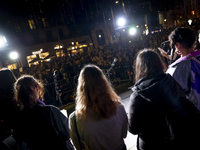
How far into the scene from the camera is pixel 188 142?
5.44 ft

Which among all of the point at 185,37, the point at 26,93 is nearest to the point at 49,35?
the point at 26,93

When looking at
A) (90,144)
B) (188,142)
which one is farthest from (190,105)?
(90,144)

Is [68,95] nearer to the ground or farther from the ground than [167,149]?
nearer to the ground

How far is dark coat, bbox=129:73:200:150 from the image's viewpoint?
140 cm

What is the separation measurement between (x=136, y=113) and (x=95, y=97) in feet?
1.71

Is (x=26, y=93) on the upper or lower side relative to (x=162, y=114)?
upper

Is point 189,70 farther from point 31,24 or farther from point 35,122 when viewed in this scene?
point 31,24

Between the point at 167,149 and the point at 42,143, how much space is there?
5.39 ft

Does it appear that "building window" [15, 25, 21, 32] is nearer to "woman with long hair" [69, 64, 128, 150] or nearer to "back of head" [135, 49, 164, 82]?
"woman with long hair" [69, 64, 128, 150]

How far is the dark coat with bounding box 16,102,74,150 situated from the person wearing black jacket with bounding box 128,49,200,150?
1.00m

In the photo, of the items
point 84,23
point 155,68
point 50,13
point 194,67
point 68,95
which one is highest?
point 50,13

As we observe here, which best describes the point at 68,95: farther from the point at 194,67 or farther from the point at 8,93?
the point at 194,67

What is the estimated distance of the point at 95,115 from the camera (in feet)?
4.76

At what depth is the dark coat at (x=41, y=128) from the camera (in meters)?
1.62
